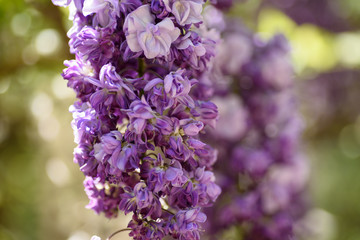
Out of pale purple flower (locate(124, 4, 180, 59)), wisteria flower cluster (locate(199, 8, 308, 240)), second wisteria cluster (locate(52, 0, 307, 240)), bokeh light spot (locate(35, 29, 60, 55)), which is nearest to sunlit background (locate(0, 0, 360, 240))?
bokeh light spot (locate(35, 29, 60, 55))

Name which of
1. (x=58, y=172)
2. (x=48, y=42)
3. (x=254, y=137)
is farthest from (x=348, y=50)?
(x=58, y=172)

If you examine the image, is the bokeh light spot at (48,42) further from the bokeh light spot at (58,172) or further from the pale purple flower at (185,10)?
the pale purple flower at (185,10)

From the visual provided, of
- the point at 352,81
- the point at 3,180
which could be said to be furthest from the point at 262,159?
the point at 352,81

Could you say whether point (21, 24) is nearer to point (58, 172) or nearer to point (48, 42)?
point (48, 42)

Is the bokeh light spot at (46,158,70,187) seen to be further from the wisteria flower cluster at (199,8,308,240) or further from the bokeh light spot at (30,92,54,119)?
the wisteria flower cluster at (199,8,308,240)

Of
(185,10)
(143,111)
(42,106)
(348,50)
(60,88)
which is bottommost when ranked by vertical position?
(42,106)

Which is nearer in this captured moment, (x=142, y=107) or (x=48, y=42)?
(x=142, y=107)

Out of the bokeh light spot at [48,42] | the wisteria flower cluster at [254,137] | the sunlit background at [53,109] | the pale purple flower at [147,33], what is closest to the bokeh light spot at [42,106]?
the sunlit background at [53,109]
